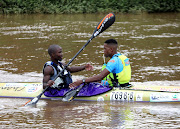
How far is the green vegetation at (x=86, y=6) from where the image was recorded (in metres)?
28.5

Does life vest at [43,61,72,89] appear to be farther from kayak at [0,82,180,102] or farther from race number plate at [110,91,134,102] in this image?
race number plate at [110,91,134,102]

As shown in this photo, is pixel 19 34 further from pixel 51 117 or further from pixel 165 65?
pixel 51 117

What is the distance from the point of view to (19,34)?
16891 millimetres

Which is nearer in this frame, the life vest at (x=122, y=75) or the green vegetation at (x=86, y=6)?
the life vest at (x=122, y=75)

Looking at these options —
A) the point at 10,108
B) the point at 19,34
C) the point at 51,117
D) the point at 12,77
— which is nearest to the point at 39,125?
the point at 51,117

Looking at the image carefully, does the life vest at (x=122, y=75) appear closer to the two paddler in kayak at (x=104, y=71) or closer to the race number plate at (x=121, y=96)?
the two paddler in kayak at (x=104, y=71)

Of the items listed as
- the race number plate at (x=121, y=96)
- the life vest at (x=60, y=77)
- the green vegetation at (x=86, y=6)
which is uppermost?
the green vegetation at (x=86, y=6)

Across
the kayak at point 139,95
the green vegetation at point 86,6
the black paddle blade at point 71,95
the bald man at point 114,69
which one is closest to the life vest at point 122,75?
the bald man at point 114,69

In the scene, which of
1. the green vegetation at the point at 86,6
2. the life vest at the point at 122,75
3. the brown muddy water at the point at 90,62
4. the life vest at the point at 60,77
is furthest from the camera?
the green vegetation at the point at 86,6

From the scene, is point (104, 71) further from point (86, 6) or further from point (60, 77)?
point (86, 6)

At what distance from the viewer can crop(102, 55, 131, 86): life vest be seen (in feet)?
20.9

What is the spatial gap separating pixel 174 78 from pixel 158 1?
22234 mm

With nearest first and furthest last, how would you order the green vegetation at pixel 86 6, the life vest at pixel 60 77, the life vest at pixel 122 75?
the life vest at pixel 122 75 → the life vest at pixel 60 77 → the green vegetation at pixel 86 6

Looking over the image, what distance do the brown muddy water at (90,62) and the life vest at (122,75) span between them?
407 millimetres
